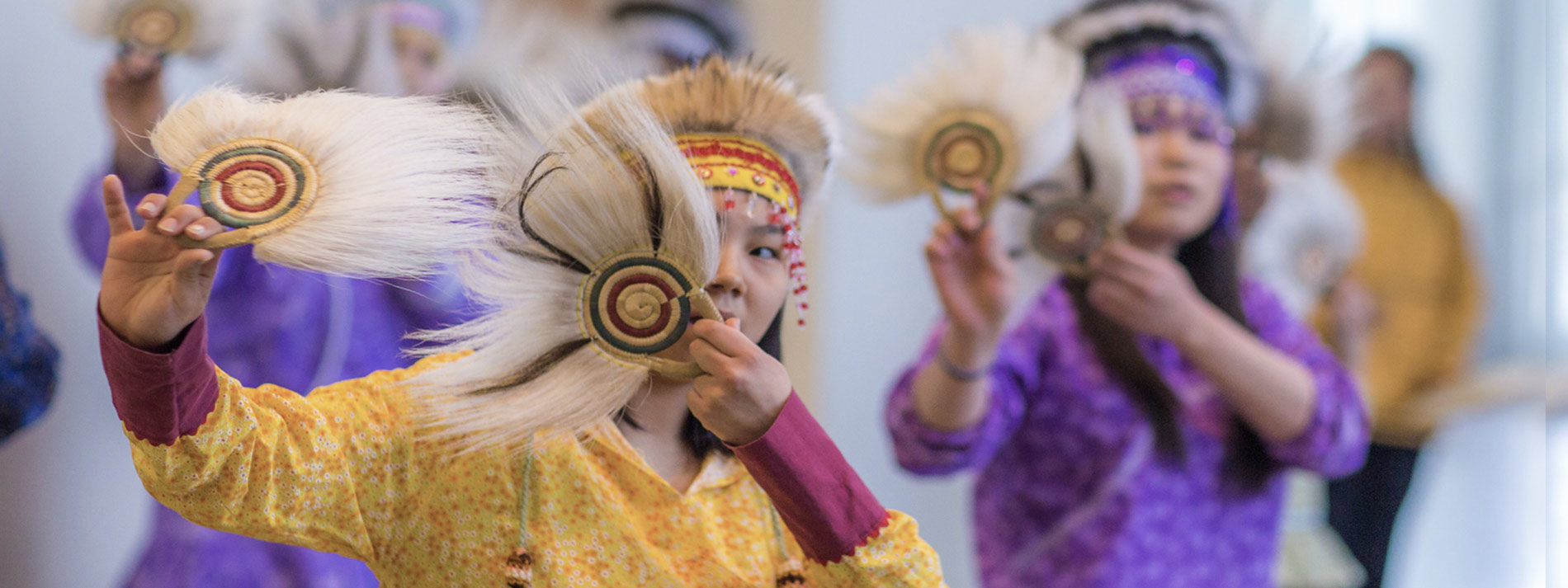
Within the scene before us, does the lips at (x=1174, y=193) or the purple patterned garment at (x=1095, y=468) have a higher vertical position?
the lips at (x=1174, y=193)

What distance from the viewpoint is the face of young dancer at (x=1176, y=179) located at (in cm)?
150

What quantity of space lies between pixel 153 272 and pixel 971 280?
35.6 inches

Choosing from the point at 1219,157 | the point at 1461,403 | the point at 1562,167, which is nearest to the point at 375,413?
the point at 1219,157

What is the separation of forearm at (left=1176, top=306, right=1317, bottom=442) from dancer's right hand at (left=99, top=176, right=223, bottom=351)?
1.16 metres

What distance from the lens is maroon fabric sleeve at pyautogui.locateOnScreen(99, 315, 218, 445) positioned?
68 cm

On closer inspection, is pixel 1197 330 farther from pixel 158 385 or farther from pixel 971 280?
pixel 158 385

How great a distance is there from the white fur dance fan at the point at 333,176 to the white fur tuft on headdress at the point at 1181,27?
1027 mm

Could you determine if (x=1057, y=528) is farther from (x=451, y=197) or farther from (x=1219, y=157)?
(x=451, y=197)

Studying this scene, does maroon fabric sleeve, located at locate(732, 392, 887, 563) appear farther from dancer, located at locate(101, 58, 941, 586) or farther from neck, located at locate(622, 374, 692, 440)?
neck, located at locate(622, 374, 692, 440)

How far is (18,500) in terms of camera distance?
120cm

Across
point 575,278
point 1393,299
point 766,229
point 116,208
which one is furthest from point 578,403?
point 1393,299

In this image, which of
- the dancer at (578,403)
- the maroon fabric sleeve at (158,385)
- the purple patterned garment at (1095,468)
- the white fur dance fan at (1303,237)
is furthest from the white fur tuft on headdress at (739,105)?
the white fur dance fan at (1303,237)

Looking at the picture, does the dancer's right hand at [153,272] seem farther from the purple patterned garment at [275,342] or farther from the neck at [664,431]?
the purple patterned garment at [275,342]

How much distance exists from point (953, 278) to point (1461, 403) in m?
1.54
